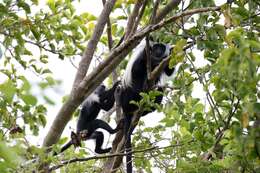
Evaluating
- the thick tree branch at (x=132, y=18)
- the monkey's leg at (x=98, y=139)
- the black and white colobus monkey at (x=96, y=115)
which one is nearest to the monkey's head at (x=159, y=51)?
the black and white colobus monkey at (x=96, y=115)

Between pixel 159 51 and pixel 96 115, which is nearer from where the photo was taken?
pixel 159 51

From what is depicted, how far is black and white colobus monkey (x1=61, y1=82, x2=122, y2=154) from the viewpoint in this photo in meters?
5.16

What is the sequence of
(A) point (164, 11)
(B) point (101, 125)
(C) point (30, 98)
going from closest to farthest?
(C) point (30, 98) < (A) point (164, 11) < (B) point (101, 125)

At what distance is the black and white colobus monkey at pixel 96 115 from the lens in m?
5.16

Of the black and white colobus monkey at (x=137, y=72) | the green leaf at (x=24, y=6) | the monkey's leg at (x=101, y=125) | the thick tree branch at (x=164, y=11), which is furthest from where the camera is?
the monkey's leg at (x=101, y=125)

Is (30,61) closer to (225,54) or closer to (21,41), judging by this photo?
(21,41)

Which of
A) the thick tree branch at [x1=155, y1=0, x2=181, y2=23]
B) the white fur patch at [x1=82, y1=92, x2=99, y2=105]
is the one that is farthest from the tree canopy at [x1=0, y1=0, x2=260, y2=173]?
the white fur patch at [x1=82, y1=92, x2=99, y2=105]

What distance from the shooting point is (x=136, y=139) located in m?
3.76

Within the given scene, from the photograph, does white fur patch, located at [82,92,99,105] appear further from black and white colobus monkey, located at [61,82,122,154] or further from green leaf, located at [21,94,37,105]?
green leaf, located at [21,94,37,105]

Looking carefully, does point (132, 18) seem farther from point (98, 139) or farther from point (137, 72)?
point (98, 139)

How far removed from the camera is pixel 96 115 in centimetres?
553

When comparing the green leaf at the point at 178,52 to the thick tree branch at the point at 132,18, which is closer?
the green leaf at the point at 178,52

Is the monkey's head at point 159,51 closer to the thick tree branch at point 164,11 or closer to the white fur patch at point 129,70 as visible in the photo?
the white fur patch at point 129,70

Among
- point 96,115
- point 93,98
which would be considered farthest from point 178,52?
point 96,115
